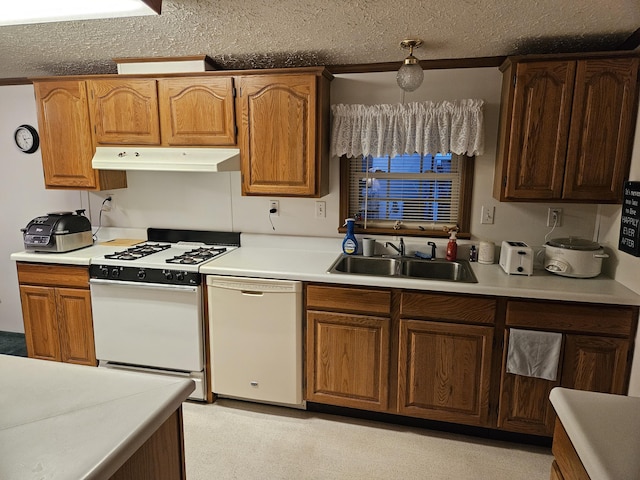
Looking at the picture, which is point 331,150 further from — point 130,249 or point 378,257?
point 130,249

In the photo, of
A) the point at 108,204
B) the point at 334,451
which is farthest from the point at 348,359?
the point at 108,204

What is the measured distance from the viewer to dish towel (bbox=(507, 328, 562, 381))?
2.15 meters

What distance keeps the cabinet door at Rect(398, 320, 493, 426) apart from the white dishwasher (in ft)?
2.12

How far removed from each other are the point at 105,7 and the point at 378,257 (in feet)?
6.58

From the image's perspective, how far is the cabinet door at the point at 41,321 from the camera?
9.40 ft

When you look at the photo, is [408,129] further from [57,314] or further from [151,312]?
[57,314]

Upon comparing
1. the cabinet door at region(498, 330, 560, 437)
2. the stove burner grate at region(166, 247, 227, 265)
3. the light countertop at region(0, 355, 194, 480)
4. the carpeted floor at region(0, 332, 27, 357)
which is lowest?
the carpeted floor at region(0, 332, 27, 357)

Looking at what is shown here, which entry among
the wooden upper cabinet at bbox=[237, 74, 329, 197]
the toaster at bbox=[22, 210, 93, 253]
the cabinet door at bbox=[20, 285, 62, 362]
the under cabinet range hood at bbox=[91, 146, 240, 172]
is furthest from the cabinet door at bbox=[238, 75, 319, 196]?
the cabinet door at bbox=[20, 285, 62, 362]

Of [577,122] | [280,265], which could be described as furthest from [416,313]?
[577,122]

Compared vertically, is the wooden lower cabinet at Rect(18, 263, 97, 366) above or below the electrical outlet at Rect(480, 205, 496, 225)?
below

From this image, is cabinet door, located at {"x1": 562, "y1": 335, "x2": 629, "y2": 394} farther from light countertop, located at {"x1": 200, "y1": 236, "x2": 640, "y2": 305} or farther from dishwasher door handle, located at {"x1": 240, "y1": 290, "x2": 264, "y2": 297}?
dishwasher door handle, located at {"x1": 240, "y1": 290, "x2": 264, "y2": 297}

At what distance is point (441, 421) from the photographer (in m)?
2.46

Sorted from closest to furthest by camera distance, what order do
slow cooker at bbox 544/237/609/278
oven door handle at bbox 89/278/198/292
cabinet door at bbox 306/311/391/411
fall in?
slow cooker at bbox 544/237/609/278, cabinet door at bbox 306/311/391/411, oven door handle at bbox 89/278/198/292

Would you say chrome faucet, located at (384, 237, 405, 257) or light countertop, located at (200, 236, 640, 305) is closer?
light countertop, located at (200, 236, 640, 305)
